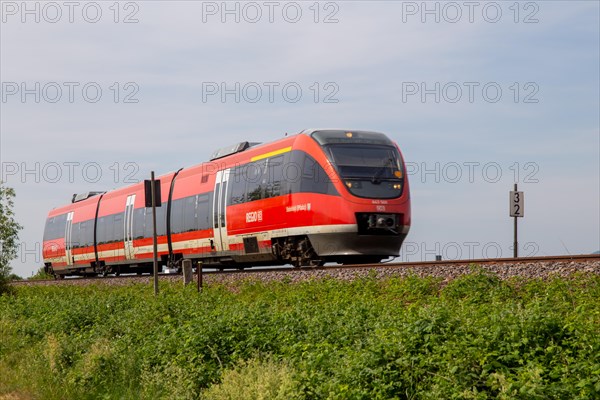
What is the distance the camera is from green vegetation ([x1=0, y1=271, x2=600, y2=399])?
784cm

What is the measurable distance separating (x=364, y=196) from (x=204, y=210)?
28.2ft

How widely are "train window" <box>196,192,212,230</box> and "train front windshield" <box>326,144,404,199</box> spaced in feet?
24.5

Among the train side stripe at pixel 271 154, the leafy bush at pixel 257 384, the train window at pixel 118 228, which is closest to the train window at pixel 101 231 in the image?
the train window at pixel 118 228

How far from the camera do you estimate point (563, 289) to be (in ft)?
41.7

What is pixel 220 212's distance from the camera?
84.9 ft

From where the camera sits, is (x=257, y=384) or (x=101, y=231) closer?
(x=257, y=384)

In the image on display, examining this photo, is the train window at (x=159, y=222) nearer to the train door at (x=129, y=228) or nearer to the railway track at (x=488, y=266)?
the train door at (x=129, y=228)

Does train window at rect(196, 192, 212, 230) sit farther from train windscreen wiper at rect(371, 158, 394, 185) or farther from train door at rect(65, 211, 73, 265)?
train door at rect(65, 211, 73, 265)

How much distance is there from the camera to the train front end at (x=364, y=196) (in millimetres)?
20094

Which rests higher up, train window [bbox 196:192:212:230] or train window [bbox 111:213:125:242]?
train window [bbox 196:192:212:230]

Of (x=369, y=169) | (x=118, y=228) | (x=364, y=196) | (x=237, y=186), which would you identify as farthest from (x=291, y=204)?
A: (x=118, y=228)

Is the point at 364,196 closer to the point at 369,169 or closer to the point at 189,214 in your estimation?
the point at 369,169

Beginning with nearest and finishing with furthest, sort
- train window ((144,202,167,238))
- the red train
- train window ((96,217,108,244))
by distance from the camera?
the red train
train window ((144,202,167,238))
train window ((96,217,108,244))

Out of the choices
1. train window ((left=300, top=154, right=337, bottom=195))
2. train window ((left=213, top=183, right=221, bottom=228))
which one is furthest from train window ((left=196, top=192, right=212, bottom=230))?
train window ((left=300, top=154, right=337, bottom=195))
